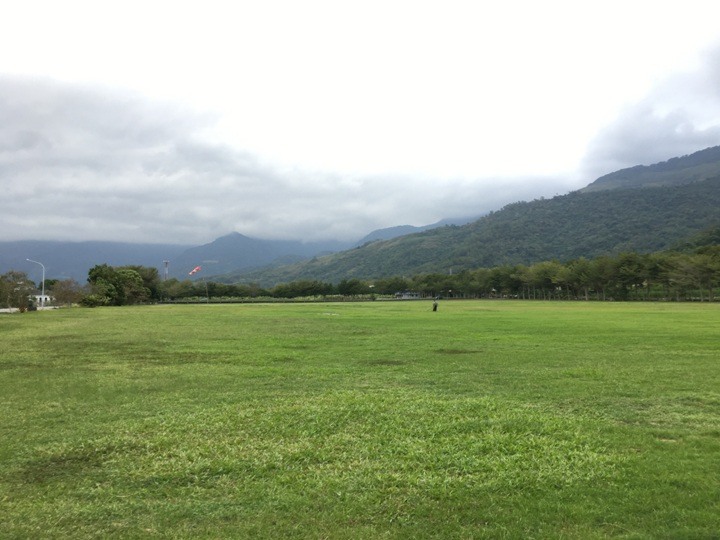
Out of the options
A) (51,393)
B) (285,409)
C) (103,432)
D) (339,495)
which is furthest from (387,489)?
(51,393)

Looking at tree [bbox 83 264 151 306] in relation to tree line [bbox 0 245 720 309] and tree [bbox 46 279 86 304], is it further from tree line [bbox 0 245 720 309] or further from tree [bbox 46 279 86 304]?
tree [bbox 46 279 86 304]

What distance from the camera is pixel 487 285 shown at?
152000 millimetres

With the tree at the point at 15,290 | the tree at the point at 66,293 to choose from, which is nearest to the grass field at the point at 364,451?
the tree at the point at 15,290

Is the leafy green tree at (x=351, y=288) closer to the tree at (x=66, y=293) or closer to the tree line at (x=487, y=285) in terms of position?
the tree line at (x=487, y=285)

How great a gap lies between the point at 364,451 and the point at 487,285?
14905 centimetres

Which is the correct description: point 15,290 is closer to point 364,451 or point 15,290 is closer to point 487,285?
point 364,451

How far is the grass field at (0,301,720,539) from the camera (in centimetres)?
561

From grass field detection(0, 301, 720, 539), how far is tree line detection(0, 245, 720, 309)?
7236 cm

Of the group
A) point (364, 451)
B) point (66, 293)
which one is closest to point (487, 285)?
point (66, 293)

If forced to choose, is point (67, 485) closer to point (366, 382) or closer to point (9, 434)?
point (9, 434)

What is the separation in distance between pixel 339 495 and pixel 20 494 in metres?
3.95

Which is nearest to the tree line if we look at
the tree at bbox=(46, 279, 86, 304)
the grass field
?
the tree at bbox=(46, 279, 86, 304)

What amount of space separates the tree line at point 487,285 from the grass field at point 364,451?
72363 mm

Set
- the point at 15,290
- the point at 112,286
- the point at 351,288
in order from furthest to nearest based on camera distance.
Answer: the point at 351,288 < the point at 112,286 < the point at 15,290
